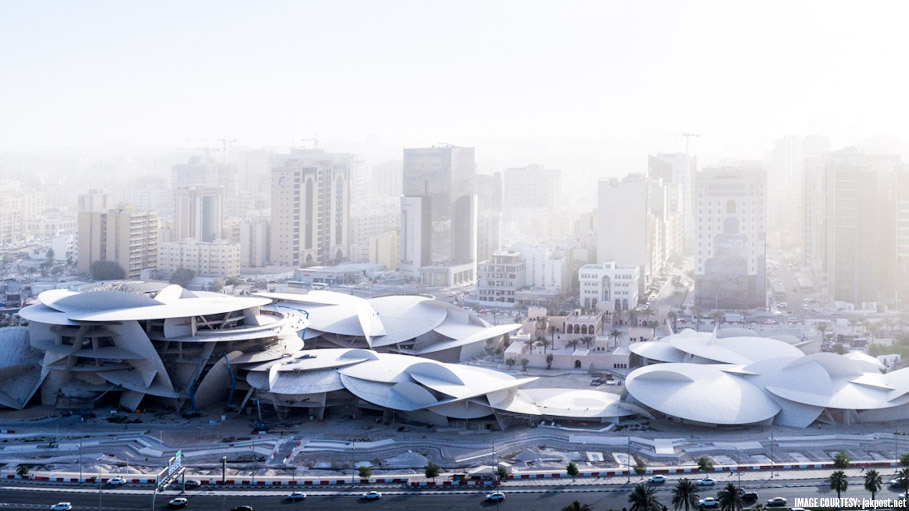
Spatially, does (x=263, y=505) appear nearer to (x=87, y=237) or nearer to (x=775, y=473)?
(x=775, y=473)

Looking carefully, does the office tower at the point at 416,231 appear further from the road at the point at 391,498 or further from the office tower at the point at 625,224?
the road at the point at 391,498

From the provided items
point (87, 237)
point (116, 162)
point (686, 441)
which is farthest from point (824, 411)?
point (116, 162)

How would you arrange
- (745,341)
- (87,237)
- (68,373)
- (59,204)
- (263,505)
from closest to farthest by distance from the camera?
(263,505) < (68,373) < (745,341) < (87,237) < (59,204)

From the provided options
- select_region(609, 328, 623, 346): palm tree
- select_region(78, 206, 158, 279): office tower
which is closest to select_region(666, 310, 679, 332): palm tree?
select_region(609, 328, 623, 346): palm tree

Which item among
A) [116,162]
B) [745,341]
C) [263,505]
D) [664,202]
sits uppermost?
[116,162]

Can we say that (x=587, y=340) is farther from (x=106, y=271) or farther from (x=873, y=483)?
(x=106, y=271)

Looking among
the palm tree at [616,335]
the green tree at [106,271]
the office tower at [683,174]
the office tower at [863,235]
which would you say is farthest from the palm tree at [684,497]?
the office tower at [683,174]

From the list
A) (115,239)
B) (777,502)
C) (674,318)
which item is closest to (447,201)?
(674,318)
